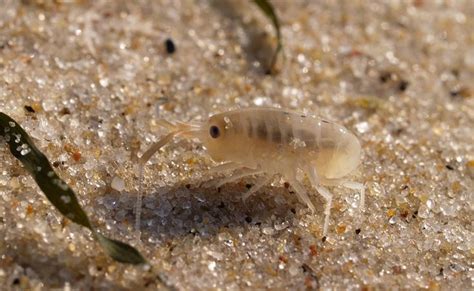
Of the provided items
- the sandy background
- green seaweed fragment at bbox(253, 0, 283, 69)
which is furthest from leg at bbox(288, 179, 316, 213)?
green seaweed fragment at bbox(253, 0, 283, 69)

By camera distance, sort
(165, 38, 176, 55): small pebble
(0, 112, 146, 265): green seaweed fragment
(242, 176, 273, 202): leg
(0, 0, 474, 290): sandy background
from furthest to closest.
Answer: (165, 38, 176, 55): small pebble, (242, 176, 273, 202): leg, (0, 0, 474, 290): sandy background, (0, 112, 146, 265): green seaweed fragment

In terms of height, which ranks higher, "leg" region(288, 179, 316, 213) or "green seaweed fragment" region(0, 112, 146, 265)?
"green seaweed fragment" region(0, 112, 146, 265)

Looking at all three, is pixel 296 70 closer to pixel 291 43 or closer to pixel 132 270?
pixel 291 43

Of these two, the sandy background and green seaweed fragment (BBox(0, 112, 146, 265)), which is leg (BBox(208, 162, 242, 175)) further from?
green seaweed fragment (BBox(0, 112, 146, 265))

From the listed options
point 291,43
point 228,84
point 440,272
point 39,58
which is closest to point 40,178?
point 39,58

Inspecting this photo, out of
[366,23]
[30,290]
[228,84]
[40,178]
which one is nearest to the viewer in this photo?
[30,290]

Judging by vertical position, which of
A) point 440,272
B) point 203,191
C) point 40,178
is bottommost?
point 440,272
